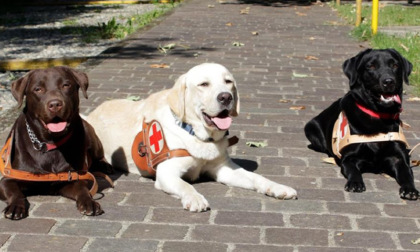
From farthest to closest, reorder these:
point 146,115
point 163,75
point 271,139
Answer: point 163,75, point 271,139, point 146,115

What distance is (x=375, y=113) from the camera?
231 inches

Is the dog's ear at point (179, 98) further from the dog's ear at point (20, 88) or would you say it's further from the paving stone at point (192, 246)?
the paving stone at point (192, 246)

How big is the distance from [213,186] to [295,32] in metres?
10.2

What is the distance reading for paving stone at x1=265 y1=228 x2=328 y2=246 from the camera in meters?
4.46

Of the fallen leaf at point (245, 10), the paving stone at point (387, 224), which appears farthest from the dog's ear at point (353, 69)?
the fallen leaf at point (245, 10)

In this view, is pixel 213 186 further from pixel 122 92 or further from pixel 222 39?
pixel 222 39

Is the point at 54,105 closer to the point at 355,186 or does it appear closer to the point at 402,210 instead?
the point at 355,186

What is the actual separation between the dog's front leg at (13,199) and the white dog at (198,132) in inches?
41.2

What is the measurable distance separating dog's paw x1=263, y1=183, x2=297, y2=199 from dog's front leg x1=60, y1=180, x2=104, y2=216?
128 cm

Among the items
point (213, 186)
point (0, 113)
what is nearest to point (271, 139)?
point (213, 186)

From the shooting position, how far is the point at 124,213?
503 cm

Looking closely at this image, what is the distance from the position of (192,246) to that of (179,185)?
0.94 metres

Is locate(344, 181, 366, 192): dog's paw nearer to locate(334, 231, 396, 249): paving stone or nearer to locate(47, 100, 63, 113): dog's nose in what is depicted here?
locate(334, 231, 396, 249): paving stone

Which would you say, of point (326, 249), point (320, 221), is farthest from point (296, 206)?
point (326, 249)
